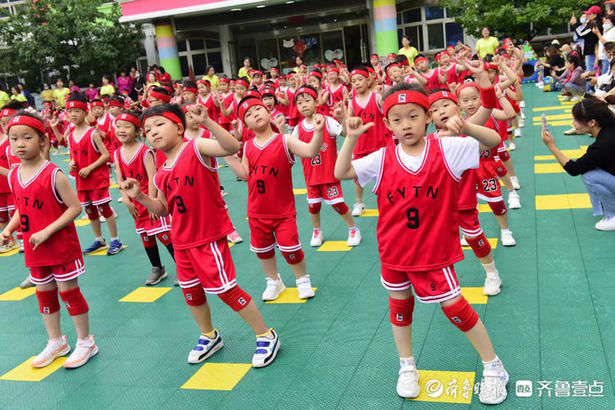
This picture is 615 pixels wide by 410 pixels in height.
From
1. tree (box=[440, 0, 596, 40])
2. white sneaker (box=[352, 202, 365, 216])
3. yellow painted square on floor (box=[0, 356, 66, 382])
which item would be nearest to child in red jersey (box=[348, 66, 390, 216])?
white sneaker (box=[352, 202, 365, 216])

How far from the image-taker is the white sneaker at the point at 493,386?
10.5ft

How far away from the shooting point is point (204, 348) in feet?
13.7

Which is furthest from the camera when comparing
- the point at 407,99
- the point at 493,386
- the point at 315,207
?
the point at 315,207

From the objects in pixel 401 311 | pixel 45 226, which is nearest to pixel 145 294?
pixel 45 226

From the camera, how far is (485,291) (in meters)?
4.62

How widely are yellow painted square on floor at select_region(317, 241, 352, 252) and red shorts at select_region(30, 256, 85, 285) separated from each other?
2.79 metres

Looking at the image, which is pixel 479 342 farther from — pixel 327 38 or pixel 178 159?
pixel 327 38

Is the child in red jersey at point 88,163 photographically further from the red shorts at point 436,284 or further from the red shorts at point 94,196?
the red shorts at point 436,284

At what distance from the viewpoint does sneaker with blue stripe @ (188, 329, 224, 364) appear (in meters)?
4.15

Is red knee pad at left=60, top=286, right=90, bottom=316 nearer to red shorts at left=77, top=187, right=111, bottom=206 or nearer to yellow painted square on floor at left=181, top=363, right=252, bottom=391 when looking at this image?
yellow painted square on floor at left=181, top=363, right=252, bottom=391

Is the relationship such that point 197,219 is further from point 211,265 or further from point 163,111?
point 163,111

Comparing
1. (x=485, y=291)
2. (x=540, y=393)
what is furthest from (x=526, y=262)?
(x=540, y=393)

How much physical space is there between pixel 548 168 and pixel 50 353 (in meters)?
7.24

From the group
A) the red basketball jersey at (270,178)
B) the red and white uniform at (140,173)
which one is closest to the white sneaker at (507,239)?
the red basketball jersey at (270,178)
